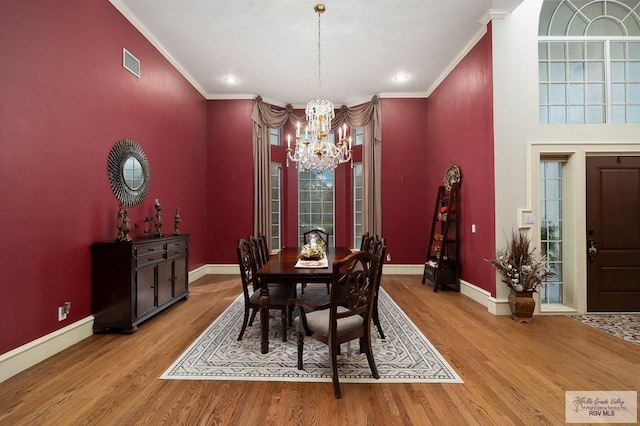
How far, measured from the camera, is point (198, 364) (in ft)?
8.26

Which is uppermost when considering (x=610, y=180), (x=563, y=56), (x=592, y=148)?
(x=563, y=56)

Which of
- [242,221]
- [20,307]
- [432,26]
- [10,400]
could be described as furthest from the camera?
[242,221]

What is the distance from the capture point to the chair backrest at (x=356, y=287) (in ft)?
6.79

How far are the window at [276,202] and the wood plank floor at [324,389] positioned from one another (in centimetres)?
378

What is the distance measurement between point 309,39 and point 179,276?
12.5ft

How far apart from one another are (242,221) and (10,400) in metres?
4.40

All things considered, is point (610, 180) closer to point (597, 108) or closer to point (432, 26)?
point (597, 108)

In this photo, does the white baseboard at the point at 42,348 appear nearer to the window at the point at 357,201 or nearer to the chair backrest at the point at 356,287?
the chair backrest at the point at 356,287

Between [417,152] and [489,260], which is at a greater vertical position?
[417,152]

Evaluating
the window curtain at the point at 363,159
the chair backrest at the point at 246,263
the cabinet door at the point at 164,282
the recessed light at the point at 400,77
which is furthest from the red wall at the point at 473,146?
the cabinet door at the point at 164,282

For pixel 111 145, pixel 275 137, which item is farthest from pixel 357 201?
pixel 111 145

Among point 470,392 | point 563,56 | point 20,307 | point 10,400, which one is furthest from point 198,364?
point 563,56

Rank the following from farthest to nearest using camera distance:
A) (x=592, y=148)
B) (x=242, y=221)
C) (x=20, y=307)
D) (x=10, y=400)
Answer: (x=242, y=221), (x=592, y=148), (x=20, y=307), (x=10, y=400)

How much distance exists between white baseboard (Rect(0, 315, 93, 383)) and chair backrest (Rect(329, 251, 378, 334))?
2.43 m
